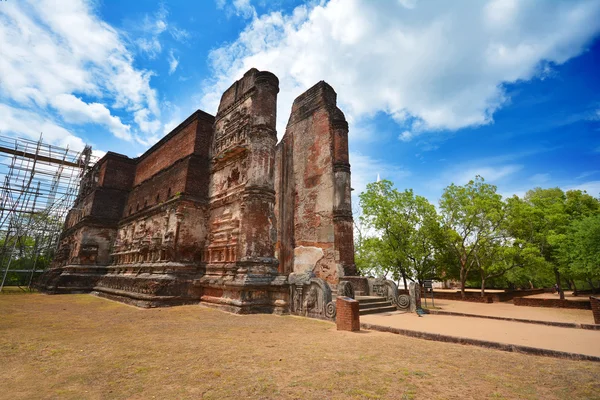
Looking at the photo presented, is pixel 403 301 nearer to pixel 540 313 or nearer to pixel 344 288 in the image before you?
pixel 344 288

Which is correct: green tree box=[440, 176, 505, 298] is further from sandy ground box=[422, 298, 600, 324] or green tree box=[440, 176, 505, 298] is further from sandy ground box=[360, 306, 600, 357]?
sandy ground box=[360, 306, 600, 357]

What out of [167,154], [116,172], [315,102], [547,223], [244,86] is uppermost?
[315,102]

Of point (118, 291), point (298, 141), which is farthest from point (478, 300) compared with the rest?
point (118, 291)

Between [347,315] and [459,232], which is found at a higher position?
[459,232]

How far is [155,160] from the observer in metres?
16.9

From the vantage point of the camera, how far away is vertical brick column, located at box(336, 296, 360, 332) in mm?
6633

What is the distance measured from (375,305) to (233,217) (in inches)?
249

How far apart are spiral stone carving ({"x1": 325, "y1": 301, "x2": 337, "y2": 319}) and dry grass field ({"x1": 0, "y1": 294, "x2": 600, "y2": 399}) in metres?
1.58

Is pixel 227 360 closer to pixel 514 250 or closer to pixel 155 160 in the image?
pixel 155 160

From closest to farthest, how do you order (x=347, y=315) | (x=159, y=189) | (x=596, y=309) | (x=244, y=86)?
(x=347, y=315) → (x=596, y=309) → (x=244, y=86) → (x=159, y=189)

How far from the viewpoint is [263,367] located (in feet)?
12.9

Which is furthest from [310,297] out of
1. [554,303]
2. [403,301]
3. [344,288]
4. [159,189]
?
[554,303]

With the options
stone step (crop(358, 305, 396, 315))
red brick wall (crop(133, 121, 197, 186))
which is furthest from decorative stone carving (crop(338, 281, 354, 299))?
red brick wall (crop(133, 121, 197, 186))

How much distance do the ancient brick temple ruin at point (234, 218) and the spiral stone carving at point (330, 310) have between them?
5 centimetres
